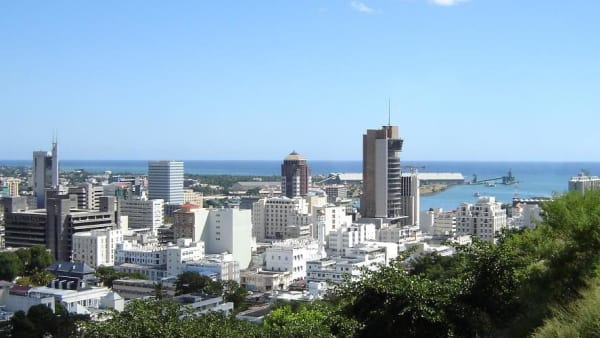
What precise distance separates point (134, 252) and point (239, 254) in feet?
9.65

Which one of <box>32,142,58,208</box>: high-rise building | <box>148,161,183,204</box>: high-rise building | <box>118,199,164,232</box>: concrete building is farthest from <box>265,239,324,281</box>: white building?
<box>148,161,183,204</box>: high-rise building

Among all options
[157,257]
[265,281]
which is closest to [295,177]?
[157,257]

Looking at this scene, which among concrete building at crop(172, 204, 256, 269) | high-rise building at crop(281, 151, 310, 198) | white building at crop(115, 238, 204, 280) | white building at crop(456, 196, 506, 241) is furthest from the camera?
high-rise building at crop(281, 151, 310, 198)

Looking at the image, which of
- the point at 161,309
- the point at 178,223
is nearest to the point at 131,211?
the point at 178,223

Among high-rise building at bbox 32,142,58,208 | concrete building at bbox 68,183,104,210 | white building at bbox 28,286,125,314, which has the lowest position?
white building at bbox 28,286,125,314

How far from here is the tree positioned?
1703cm

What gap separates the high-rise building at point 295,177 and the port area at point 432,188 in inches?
1071

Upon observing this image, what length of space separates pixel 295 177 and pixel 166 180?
8.15 m

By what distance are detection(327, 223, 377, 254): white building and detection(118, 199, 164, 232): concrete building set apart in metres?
10.1

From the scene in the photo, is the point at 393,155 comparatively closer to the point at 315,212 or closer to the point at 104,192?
the point at 315,212

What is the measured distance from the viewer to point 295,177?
34562 millimetres

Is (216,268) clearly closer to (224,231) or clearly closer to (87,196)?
(224,231)

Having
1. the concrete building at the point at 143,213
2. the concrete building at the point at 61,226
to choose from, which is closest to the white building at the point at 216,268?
the concrete building at the point at 61,226

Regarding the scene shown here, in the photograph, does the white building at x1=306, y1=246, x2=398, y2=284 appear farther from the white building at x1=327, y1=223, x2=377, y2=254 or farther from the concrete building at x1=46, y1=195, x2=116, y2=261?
the concrete building at x1=46, y1=195, x2=116, y2=261
